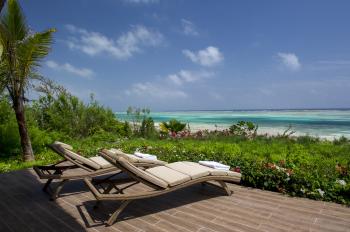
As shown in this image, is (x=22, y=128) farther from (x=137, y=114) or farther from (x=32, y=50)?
(x=137, y=114)

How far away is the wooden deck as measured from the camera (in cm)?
338

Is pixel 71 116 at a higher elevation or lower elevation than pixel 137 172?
higher

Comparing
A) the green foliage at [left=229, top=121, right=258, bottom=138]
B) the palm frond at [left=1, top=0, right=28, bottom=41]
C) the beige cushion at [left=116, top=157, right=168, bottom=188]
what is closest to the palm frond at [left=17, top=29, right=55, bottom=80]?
the palm frond at [left=1, top=0, right=28, bottom=41]

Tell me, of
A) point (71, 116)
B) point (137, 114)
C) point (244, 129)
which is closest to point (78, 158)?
point (71, 116)

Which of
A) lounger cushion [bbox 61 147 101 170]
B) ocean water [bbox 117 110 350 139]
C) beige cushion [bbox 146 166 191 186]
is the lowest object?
ocean water [bbox 117 110 350 139]

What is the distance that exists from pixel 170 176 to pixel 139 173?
0.55 meters

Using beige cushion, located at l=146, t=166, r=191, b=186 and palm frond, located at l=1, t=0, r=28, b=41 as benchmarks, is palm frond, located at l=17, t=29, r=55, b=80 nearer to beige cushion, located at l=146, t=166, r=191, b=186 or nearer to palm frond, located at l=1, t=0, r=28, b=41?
palm frond, located at l=1, t=0, r=28, b=41

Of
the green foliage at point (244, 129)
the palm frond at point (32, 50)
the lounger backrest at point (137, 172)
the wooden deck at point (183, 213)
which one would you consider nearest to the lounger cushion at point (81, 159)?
the wooden deck at point (183, 213)

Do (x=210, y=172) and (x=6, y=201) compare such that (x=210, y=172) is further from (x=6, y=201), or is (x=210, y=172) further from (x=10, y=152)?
(x=10, y=152)

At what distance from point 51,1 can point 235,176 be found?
7.50 metres

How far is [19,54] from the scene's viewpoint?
7438 millimetres

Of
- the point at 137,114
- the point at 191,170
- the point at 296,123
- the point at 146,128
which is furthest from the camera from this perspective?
the point at 296,123

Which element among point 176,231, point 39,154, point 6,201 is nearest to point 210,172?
point 176,231

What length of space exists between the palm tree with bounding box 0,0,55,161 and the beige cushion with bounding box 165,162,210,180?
4.99 meters
